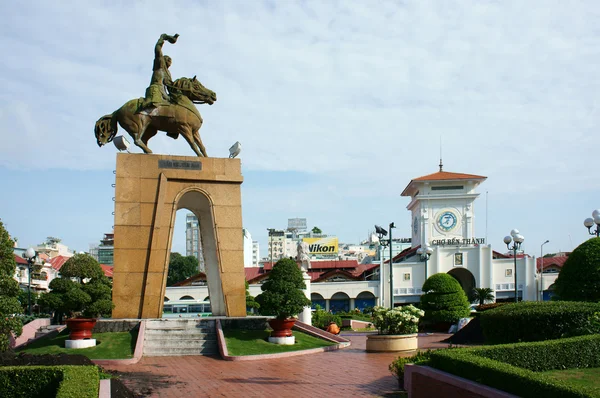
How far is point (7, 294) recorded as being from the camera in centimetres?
1105

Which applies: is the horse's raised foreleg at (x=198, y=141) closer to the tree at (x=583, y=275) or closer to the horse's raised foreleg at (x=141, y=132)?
the horse's raised foreleg at (x=141, y=132)

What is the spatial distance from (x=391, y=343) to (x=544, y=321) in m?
7.40

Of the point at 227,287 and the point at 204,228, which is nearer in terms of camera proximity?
the point at 227,287

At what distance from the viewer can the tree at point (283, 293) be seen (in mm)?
18250

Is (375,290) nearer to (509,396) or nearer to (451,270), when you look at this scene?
(451,270)

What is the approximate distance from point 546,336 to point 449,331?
17.4 meters

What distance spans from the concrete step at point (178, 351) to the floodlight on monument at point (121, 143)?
662 cm

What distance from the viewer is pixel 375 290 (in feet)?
193

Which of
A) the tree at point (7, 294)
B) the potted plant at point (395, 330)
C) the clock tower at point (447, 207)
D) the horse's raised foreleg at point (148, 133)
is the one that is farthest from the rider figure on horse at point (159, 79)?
the clock tower at point (447, 207)

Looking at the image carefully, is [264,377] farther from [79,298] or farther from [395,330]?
[79,298]

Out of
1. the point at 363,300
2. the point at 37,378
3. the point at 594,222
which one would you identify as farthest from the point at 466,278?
the point at 37,378

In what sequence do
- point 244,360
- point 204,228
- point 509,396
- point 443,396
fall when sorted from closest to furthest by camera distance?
point 509,396 → point 443,396 → point 244,360 → point 204,228

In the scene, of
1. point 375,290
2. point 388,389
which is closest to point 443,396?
point 388,389

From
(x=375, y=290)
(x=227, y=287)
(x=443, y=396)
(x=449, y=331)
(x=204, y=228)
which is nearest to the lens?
(x=443, y=396)
